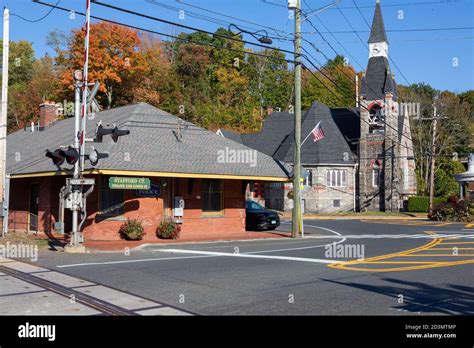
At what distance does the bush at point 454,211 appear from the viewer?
121 feet

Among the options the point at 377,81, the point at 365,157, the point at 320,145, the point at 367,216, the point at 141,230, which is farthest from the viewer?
the point at 377,81

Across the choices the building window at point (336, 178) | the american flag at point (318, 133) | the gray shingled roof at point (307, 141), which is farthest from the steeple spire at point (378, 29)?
the building window at point (336, 178)

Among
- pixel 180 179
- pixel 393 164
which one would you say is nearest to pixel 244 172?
pixel 180 179

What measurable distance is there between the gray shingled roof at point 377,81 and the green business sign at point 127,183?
35392 millimetres

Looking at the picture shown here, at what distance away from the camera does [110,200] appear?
21109 mm

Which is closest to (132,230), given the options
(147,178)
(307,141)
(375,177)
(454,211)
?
(147,178)

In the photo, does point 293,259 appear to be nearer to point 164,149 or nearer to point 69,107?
point 164,149

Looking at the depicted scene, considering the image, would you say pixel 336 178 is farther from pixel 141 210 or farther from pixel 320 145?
pixel 141 210

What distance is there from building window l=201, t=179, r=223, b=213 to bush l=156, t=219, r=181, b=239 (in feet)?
7.54

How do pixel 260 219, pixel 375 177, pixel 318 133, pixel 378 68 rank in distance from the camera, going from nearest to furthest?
pixel 260 219
pixel 318 133
pixel 375 177
pixel 378 68

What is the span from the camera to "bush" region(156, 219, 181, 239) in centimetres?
2155

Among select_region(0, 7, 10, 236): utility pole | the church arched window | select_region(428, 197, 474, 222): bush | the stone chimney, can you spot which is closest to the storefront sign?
select_region(0, 7, 10, 236): utility pole

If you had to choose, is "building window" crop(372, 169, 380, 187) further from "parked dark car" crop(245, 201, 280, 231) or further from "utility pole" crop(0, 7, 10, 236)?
"utility pole" crop(0, 7, 10, 236)

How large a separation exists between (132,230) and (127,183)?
227 centimetres
